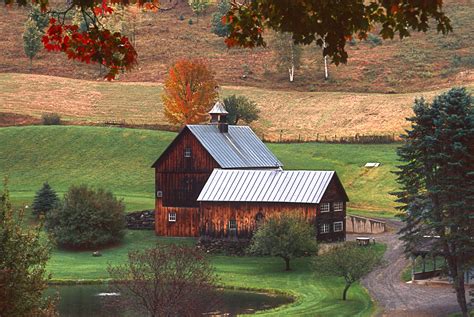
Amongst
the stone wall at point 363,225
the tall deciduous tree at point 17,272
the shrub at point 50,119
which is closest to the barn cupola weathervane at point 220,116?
the stone wall at point 363,225

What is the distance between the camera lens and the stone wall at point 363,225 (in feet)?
208

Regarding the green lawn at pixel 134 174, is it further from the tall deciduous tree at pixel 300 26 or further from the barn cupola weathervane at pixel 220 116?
the tall deciduous tree at pixel 300 26

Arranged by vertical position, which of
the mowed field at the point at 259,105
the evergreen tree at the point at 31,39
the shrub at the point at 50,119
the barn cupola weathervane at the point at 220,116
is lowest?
the barn cupola weathervane at the point at 220,116

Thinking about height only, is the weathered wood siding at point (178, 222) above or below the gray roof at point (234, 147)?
below

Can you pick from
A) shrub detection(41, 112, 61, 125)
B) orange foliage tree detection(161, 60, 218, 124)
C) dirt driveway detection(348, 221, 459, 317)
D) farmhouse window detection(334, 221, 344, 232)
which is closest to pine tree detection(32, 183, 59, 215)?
farmhouse window detection(334, 221, 344, 232)

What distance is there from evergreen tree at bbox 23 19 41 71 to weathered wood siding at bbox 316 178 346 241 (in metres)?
69.8

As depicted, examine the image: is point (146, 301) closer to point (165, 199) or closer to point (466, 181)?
point (466, 181)

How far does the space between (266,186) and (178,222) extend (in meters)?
7.33

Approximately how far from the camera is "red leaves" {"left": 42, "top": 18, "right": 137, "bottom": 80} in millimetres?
10820

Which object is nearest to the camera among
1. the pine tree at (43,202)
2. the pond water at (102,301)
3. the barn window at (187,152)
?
the pond water at (102,301)

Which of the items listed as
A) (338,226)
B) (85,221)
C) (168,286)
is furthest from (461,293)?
(85,221)

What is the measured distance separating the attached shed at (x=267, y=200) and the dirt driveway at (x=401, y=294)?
5008 mm

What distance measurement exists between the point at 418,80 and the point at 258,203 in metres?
64.2

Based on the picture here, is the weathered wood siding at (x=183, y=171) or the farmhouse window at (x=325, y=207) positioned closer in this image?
the farmhouse window at (x=325, y=207)
